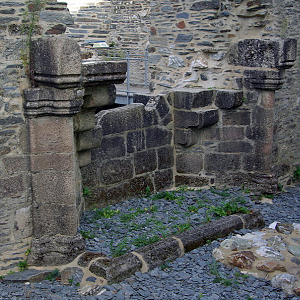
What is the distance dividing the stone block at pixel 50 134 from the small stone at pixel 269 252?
2029mm

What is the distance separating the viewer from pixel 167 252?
4.86 metres

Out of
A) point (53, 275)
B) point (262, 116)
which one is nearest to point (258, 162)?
point (262, 116)

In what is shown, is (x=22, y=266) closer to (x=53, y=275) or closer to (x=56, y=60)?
(x=53, y=275)

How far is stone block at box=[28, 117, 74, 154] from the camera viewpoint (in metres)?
4.45

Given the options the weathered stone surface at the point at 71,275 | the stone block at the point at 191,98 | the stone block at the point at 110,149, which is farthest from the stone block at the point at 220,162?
the weathered stone surface at the point at 71,275

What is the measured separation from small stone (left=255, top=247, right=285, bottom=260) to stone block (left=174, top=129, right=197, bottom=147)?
2489 mm

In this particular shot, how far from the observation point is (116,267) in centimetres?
444

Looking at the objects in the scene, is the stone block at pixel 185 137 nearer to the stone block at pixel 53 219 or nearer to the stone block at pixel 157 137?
the stone block at pixel 157 137

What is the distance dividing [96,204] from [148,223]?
0.80 meters

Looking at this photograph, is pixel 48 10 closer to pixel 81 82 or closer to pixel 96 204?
pixel 81 82

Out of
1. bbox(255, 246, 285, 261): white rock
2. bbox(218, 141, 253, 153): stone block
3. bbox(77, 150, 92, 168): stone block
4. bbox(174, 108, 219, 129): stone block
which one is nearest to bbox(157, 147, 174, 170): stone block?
bbox(174, 108, 219, 129): stone block

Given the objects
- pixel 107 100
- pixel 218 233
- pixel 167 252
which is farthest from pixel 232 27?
pixel 167 252

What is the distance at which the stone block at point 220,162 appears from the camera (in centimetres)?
730

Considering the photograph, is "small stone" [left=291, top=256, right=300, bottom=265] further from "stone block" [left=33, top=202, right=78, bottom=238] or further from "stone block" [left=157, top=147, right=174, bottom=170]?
"stone block" [left=157, top=147, right=174, bottom=170]
